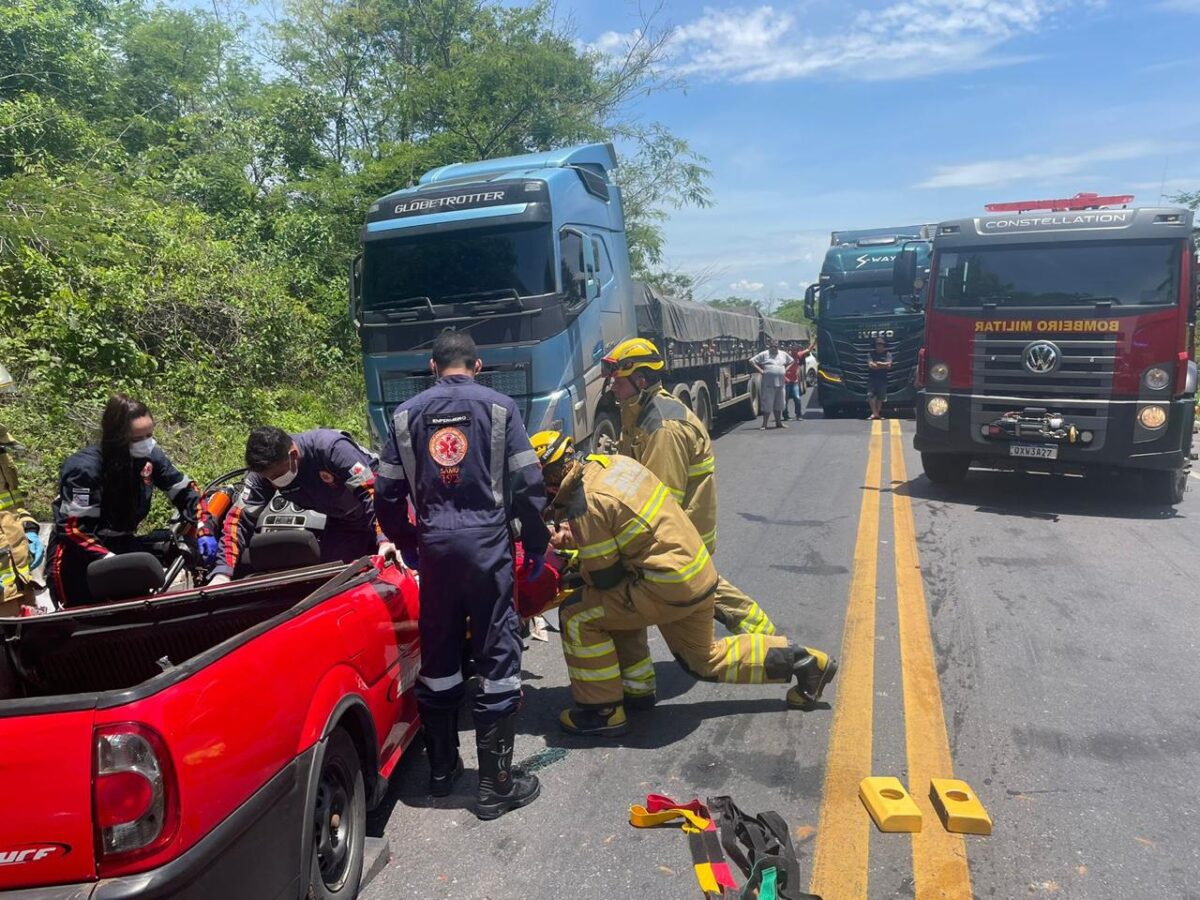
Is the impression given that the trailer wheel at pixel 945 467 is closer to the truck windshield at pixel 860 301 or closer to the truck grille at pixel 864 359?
the truck grille at pixel 864 359

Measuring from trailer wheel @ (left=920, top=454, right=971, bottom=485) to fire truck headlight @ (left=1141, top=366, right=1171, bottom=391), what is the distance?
6.21 feet

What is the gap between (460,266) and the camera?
8422 mm

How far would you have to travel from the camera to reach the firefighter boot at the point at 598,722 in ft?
12.8

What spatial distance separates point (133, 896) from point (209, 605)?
143 cm

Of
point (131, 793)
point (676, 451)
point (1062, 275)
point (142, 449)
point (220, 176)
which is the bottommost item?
point (131, 793)

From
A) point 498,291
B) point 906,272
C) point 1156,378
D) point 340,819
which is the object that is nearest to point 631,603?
point 340,819

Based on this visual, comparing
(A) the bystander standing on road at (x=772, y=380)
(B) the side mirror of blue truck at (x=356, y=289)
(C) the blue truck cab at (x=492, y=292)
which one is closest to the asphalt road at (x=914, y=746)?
(C) the blue truck cab at (x=492, y=292)

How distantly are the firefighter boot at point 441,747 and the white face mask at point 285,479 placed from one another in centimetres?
136

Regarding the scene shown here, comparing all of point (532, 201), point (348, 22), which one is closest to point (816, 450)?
point (532, 201)

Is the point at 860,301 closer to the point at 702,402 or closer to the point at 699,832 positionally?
the point at 702,402

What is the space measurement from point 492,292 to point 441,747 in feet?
18.1

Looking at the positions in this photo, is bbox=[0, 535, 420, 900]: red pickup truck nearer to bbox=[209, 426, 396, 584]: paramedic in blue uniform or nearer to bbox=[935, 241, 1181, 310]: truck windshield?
bbox=[209, 426, 396, 584]: paramedic in blue uniform

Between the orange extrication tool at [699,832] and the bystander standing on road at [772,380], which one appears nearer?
the orange extrication tool at [699,832]

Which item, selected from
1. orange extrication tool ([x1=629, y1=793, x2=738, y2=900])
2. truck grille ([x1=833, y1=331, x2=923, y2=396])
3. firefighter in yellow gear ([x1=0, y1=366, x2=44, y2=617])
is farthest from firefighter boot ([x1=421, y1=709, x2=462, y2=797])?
truck grille ([x1=833, y1=331, x2=923, y2=396])
